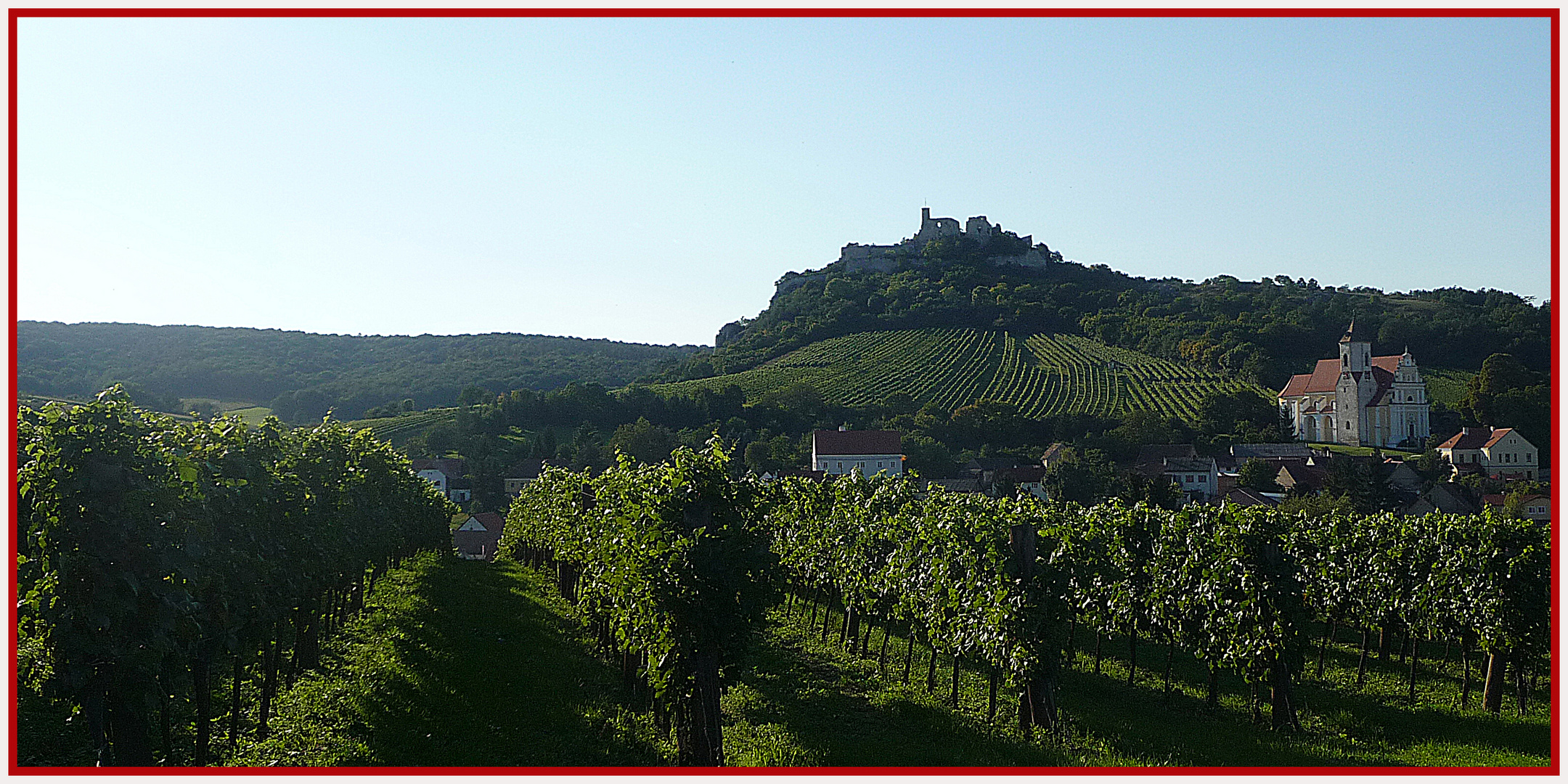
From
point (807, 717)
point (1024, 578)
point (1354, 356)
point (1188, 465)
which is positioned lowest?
point (1188, 465)

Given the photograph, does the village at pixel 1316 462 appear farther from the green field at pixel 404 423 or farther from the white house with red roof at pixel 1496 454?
the green field at pixel 404 423

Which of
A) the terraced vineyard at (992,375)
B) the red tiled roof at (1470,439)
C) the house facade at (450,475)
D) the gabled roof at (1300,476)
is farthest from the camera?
the terraced vineyard at (992,375)

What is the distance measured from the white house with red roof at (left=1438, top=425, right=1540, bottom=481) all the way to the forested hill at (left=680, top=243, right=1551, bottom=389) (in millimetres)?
26535

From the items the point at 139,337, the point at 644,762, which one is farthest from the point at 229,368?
the point at 644,762

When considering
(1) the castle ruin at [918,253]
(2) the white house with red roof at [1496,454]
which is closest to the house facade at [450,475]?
(2) the white house with red roof at [1496,454]

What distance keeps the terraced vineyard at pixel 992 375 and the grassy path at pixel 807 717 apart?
77.8 m

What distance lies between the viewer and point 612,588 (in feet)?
37.6

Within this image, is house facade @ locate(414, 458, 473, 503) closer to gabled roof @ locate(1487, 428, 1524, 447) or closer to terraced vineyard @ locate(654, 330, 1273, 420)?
terraced vineyard @ locate(654, 330, 1273, 420)

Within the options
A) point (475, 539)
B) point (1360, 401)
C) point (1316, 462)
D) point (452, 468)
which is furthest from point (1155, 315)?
point (475, 539)

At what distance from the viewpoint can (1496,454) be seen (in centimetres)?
7612

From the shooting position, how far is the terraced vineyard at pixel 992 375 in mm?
98625

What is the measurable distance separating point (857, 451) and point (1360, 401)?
54147 mm

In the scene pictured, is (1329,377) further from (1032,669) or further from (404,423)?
(1032,669)

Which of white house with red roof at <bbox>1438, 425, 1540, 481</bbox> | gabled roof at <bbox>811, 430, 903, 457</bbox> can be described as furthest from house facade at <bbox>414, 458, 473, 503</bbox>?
white house with red roof at <bbox>1438, 425, 1540, 481</bbox>
